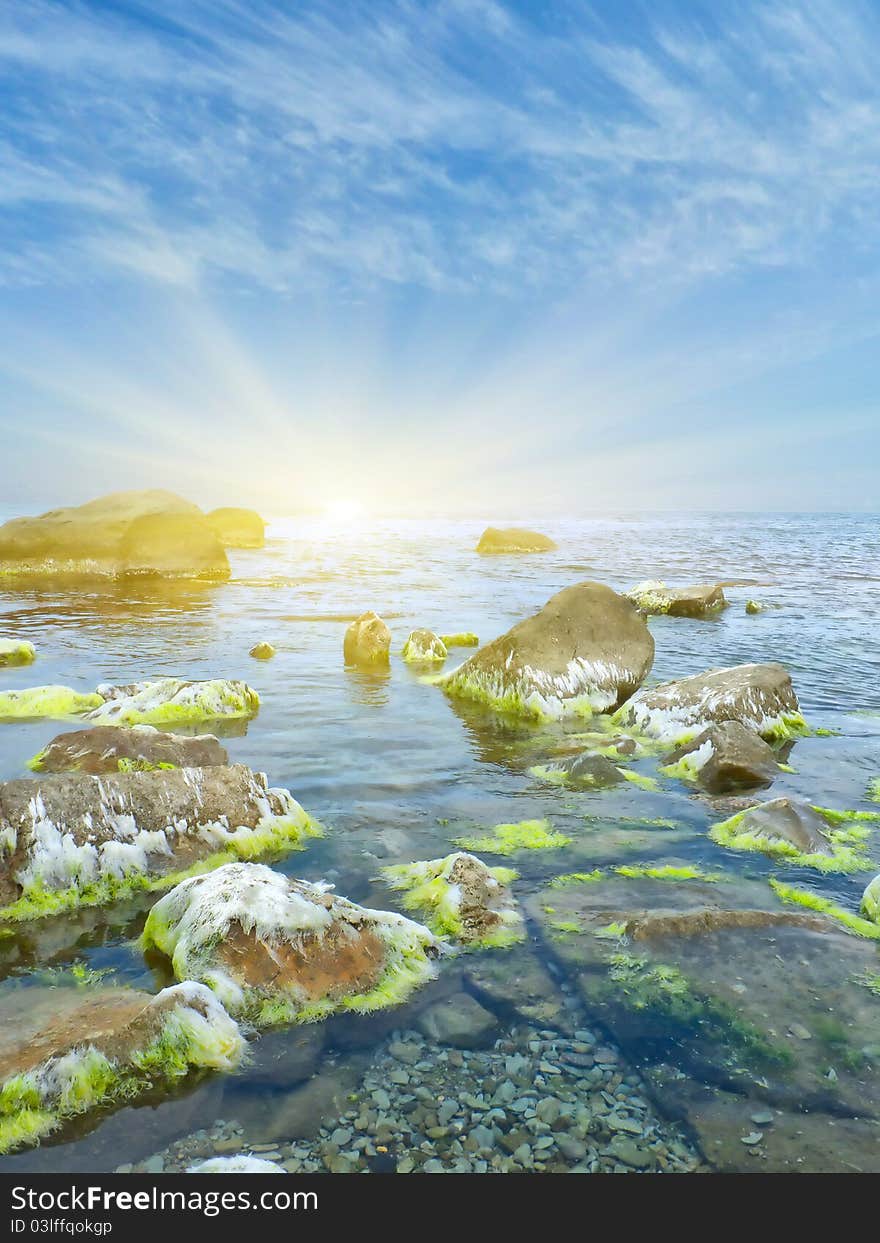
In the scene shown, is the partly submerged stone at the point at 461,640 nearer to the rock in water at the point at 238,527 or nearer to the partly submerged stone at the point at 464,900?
the partly submerged stone at the point at 464,900

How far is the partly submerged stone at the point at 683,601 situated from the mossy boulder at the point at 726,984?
62.0 ft

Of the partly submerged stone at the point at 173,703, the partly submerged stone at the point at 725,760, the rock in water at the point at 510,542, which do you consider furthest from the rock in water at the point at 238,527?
the partly submerged stone at the point at 725,760

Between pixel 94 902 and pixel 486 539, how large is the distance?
52.2m

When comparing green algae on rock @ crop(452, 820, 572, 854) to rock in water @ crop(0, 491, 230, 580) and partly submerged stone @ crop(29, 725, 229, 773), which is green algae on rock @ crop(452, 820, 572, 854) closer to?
partly submerged stone @ crop(29, 725, 229, 773)

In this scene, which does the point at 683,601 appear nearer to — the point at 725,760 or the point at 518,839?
the point at 725,760

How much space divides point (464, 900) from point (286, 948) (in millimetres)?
1591

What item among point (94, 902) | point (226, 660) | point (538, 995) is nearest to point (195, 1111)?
point (538, 995)

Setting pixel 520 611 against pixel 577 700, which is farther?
pixel 520 611

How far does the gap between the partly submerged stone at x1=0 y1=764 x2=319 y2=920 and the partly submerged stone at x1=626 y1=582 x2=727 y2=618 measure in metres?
18.9

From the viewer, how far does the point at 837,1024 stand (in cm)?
495

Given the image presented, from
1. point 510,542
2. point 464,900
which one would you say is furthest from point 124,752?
point 510,542

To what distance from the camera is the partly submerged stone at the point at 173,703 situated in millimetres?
12109

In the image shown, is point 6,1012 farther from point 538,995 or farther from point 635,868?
point 635,868

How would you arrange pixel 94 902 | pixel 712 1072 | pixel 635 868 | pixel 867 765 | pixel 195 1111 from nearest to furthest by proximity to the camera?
pixel 195 1111
pixel 712 1072
pixel 94 902
pixel 635 868
pixel 867 765
